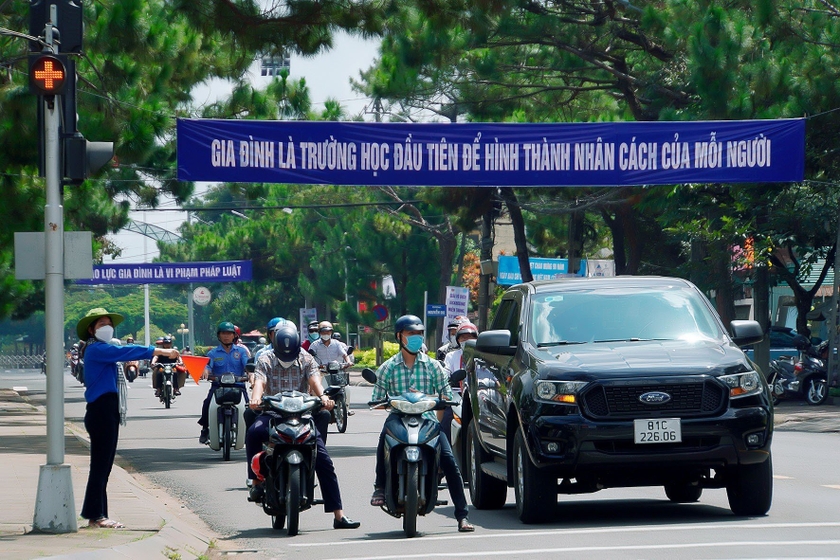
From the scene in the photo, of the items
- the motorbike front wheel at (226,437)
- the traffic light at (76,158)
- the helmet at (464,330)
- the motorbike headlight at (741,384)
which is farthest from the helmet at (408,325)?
the motorbike front wheel at (226,437)

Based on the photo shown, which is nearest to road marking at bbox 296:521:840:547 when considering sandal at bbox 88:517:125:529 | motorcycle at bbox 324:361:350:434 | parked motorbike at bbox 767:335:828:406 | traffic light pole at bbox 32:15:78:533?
sandal at bbox 88:517:125:529

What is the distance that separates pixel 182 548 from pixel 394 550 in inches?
61.5

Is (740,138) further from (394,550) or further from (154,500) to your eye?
(394,550)

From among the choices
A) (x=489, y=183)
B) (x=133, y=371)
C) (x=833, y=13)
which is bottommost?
(x=133, y=371)

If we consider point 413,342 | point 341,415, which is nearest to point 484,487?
point 413,342

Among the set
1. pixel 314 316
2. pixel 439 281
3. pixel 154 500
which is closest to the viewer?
pixel 154 500

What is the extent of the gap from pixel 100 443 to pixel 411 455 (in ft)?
8.21

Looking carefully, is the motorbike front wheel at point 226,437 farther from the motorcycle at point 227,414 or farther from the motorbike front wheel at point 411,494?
the motorbike front wheel at point 411,494

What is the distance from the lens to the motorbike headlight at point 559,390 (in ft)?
35.3

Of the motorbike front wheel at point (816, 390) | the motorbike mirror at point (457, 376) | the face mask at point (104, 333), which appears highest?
the face mask at point (104, 333)

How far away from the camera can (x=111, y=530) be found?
11.0 metres

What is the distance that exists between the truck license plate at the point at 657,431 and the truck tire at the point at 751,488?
2.58 ft

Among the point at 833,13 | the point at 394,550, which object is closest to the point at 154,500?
the point at 394,550

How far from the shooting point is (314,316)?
245 feet
